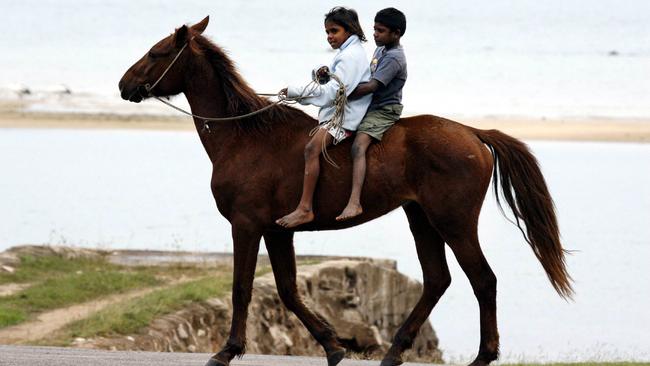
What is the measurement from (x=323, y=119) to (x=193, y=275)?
308 inches

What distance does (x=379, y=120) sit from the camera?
9938 mm

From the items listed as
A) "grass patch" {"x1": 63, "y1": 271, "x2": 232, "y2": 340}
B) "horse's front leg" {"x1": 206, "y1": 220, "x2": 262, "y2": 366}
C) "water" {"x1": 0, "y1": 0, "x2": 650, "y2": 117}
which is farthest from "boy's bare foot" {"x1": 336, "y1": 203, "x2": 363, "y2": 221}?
"water" {"x1": 0, "y1": 0, "x2": 650, "y2": 117}

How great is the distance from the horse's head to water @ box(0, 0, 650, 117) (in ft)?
121

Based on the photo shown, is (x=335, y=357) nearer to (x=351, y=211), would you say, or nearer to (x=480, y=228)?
(x=351, y=211)

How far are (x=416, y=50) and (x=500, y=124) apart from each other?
3745 centimetres

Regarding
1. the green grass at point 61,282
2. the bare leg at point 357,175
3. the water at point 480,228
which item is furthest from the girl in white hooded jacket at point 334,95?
the water at point 480,228

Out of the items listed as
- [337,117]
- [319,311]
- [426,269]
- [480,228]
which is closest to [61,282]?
[319,311]

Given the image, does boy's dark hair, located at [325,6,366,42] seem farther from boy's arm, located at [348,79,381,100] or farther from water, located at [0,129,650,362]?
water, located at [0,129,650,362]

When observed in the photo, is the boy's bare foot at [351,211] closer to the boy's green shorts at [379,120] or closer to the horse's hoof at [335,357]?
the boy's green shorts at [379,120]

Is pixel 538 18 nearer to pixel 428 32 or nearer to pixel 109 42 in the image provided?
pixel 428 32

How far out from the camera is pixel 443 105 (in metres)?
50.7

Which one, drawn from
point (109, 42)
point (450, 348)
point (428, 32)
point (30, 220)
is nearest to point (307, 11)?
point (428, 32)

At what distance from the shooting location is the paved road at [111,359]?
1034cm

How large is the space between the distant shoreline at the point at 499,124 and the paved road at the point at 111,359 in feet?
108
